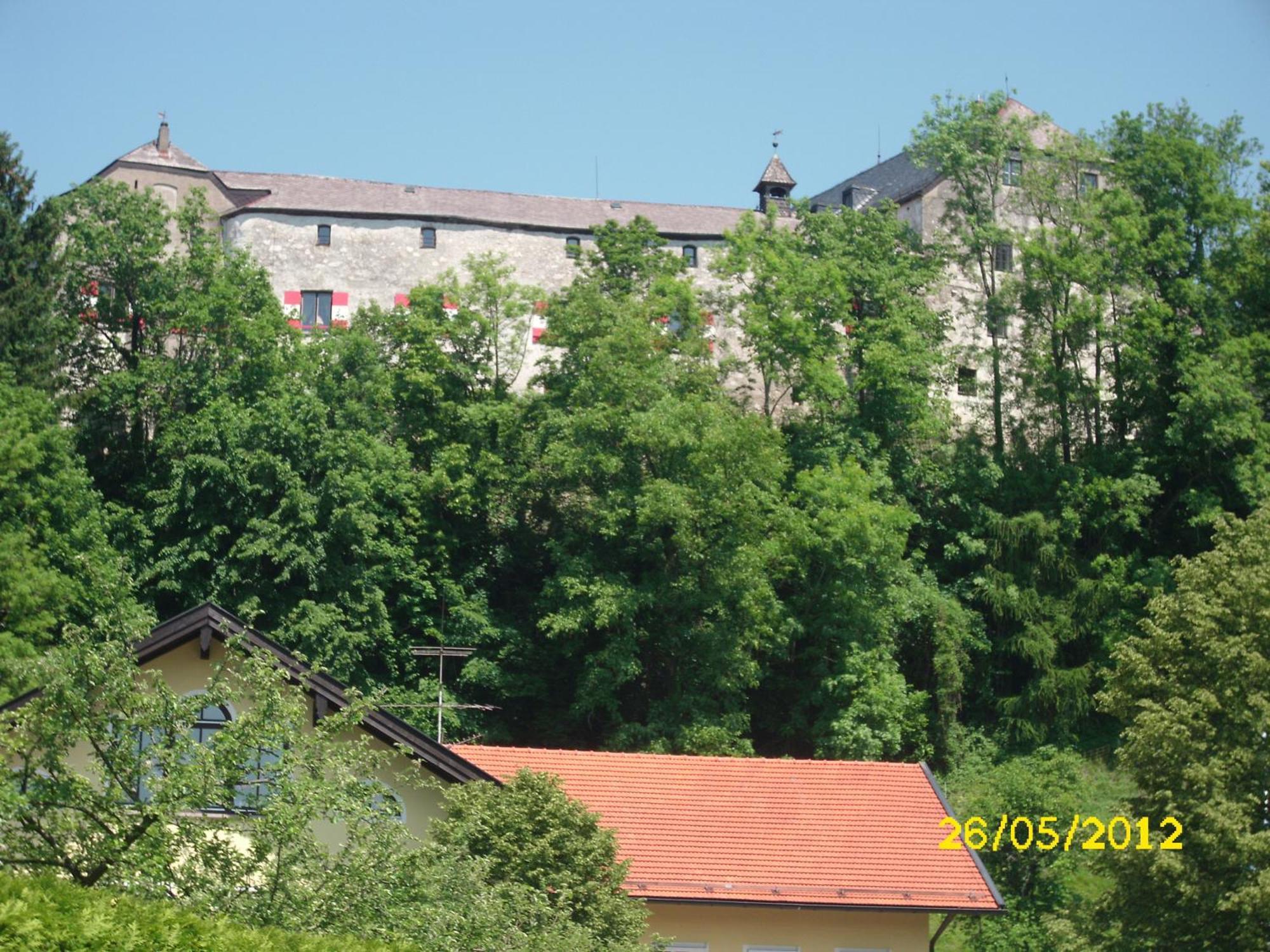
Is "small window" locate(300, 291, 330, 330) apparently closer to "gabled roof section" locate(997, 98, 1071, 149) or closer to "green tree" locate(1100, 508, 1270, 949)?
"gabled roof section" locate(997, 98, 1071, 149)

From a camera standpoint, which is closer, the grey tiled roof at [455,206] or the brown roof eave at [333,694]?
the brown roof eave at [333,694]

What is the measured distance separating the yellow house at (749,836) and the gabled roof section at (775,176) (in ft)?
128

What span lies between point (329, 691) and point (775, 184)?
43.9m

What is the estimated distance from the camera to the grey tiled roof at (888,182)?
57.3m

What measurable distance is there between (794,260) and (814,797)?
25121 mm

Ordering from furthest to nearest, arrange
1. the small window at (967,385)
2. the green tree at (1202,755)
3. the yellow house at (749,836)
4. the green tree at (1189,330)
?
the small window at (967,385) → the green tree at (1189,330) → the green tree at (1202,755) → the yellow house at (749,836)

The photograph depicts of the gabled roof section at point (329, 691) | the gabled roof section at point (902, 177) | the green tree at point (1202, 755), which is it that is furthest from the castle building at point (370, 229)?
the gabled roof section at point (329, 691)

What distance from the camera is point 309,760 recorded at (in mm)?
16500

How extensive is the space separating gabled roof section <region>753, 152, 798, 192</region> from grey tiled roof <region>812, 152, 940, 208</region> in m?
1.25

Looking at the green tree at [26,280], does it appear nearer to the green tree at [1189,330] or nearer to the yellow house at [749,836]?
the yellow house at [749,836]

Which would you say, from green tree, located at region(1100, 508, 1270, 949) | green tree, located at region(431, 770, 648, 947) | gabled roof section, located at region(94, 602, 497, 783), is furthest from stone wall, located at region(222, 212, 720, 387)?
green tree, located at region(431, 770, 648, 947)

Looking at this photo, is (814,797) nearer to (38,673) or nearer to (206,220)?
(38,673)

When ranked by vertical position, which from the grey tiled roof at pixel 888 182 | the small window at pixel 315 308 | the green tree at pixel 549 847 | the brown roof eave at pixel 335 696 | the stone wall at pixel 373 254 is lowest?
the green tree at pixel 549 847

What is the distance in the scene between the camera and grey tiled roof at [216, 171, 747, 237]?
55.8m
